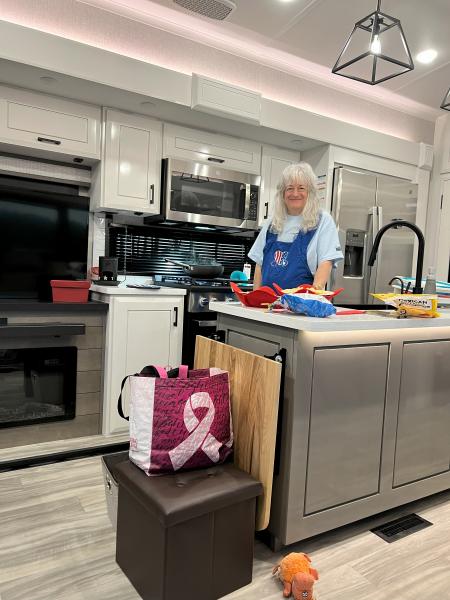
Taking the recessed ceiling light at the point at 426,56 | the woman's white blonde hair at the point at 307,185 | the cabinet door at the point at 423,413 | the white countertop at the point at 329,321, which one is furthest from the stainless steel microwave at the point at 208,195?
the cabinet door at the point at 423,413

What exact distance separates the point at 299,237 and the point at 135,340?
53.6 inches

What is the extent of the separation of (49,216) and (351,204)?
256 cm

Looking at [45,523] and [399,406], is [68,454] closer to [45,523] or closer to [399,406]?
[45,523]

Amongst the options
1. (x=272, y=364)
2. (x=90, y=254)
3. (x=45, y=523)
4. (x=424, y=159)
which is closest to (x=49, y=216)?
(x=90, y=254)

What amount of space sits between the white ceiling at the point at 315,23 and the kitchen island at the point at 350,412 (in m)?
2.37

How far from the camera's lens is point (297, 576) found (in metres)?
1.53

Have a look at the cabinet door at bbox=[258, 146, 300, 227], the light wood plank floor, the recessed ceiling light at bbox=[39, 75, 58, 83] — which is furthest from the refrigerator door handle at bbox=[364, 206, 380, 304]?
the recessed ceiling light at bbox=[39, 75, 58, 83]

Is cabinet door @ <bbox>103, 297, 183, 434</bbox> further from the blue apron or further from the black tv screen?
the blue apron

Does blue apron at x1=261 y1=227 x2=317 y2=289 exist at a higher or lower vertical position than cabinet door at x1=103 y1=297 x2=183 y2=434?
higher

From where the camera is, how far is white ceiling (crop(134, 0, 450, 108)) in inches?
125

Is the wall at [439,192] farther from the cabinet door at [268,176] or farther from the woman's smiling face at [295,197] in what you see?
the woman's smiling face at [295,197]

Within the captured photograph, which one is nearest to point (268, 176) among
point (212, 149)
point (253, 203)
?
point (253, 203)

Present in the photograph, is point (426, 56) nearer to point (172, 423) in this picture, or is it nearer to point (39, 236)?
Result: point (39, 236)

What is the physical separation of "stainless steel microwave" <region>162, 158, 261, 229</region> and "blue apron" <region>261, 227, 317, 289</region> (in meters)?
1.21
